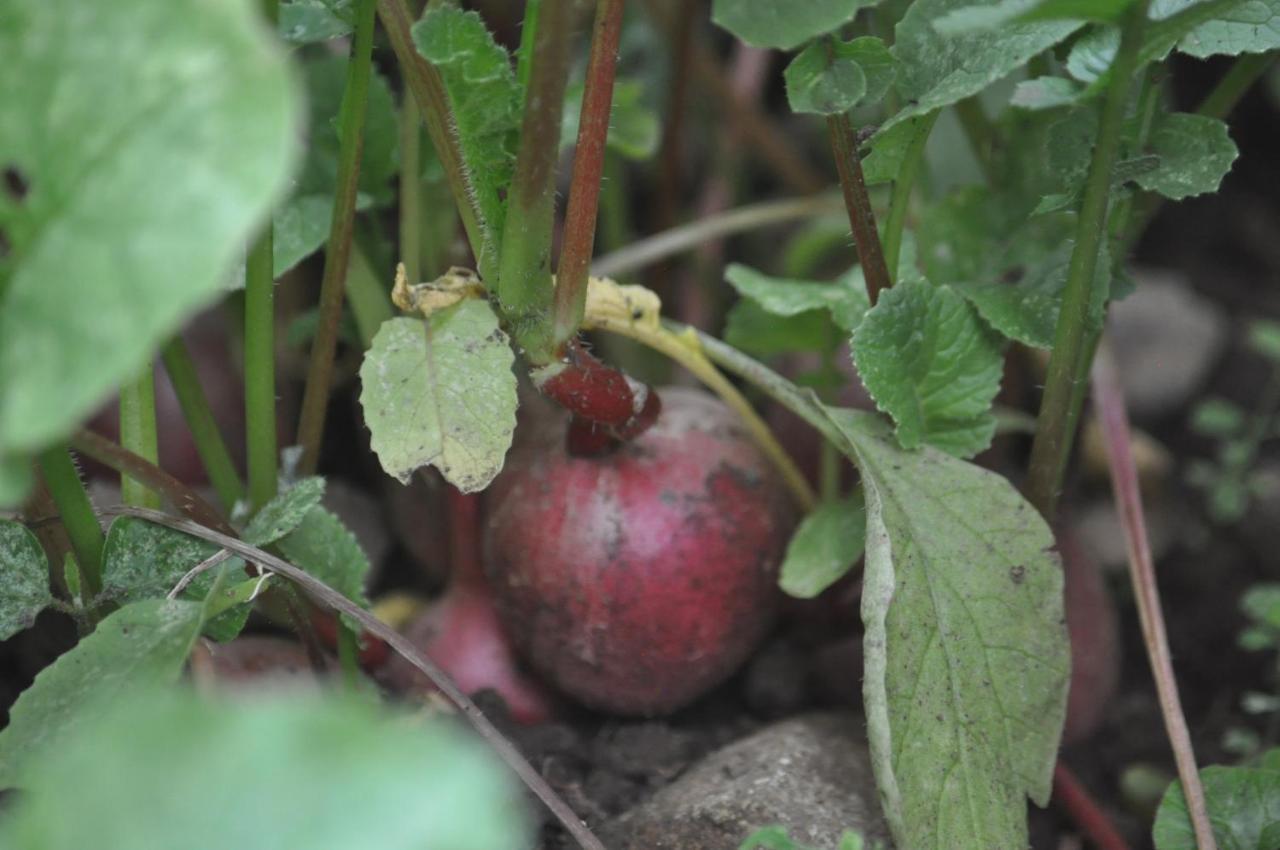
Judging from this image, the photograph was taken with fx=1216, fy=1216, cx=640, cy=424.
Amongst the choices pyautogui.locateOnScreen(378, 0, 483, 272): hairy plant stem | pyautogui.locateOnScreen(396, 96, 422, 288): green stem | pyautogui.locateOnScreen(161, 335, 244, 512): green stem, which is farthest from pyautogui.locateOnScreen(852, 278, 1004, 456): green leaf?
pyautogui.locateOnScreen(161, 335, 244, 512): green stem

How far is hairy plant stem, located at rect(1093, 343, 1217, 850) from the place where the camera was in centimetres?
77

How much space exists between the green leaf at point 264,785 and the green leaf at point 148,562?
347 mm

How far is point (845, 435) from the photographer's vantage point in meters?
0.82

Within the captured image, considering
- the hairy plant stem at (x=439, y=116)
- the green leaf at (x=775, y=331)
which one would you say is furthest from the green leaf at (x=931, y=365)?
the hairy plant stem at (x=439, y=116)

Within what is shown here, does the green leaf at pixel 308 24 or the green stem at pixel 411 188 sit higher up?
the green leaf at pixel 308 24

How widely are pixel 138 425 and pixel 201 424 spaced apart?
6 cm

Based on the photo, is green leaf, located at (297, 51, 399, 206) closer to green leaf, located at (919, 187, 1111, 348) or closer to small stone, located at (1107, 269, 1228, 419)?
green leaf, located at (919, 187, 1111, 348)

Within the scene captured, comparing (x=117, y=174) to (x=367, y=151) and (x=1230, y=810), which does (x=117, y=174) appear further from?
(x=1230, y=810)

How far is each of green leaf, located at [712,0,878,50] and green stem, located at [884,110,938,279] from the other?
0.49ft

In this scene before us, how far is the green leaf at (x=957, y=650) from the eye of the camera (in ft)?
2.28

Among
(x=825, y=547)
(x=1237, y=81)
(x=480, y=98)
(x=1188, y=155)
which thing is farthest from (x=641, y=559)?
(x=1237, y=81)

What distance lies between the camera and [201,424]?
0.86 metres

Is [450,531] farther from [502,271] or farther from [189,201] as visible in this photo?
[189,201]

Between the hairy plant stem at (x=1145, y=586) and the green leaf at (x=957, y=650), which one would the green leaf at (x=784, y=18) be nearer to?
the green leaf at (x=957, y=650)
